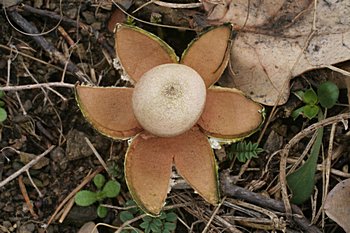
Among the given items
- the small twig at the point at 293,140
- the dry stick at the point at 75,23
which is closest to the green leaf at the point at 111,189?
the dry stick at the point at 75,23

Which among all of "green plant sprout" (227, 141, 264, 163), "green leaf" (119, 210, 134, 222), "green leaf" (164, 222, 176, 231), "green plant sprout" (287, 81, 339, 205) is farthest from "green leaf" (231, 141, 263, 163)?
"green leaf" (119, 210, 134, 222)

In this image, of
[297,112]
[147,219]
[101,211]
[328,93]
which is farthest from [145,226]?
[328,93]

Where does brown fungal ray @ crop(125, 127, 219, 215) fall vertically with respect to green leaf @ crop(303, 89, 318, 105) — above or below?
below

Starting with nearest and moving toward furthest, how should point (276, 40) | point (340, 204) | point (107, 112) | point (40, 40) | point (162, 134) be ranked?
1. point (162, 134)
2. point (107, 112)
3. point (340, 204)
4. point (276, 40)
5. point (40, 40)

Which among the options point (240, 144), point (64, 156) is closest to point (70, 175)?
point (64, 156)

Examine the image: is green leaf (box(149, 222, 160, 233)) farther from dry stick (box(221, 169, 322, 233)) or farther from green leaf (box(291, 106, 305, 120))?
green leaf (box(291, 106, 305, 120))

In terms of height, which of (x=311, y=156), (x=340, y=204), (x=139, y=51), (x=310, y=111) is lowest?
(x=340, y=204)

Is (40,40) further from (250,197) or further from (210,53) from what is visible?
(250,197)
